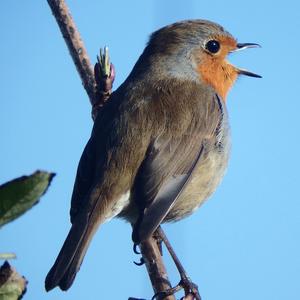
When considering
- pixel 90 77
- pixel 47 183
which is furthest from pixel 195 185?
pixel 47 183

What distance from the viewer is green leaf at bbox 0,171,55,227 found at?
96cm

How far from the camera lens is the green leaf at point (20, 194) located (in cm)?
96

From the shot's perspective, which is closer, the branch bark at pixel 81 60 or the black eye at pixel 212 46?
the branch bark at pixel 81 60

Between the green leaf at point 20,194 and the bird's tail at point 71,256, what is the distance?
6.35 ft

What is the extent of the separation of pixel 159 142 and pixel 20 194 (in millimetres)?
2825

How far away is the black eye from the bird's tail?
2.17 meters

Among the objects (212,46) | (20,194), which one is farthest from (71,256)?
(212,46)

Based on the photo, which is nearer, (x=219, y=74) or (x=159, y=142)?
(x=159, y=142)

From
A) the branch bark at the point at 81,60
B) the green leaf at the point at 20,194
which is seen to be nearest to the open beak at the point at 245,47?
the branch bark at the point at 81,60

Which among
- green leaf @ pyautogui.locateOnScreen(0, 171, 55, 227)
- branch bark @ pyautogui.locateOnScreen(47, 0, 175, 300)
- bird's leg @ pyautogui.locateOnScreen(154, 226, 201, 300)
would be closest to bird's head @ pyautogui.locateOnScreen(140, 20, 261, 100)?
branch bark @ pyautogui.locateOnScreen(47, 0, 175, 300)

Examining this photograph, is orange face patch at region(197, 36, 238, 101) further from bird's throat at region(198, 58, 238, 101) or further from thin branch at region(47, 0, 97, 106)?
thin branch at region(47, 0, 97, 106)

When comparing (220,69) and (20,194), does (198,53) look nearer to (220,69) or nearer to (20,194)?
(220,69)

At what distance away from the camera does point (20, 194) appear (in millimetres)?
970

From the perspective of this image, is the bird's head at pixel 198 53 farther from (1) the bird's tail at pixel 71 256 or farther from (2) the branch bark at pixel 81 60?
(1) the bird's tail at pixel 71 256
